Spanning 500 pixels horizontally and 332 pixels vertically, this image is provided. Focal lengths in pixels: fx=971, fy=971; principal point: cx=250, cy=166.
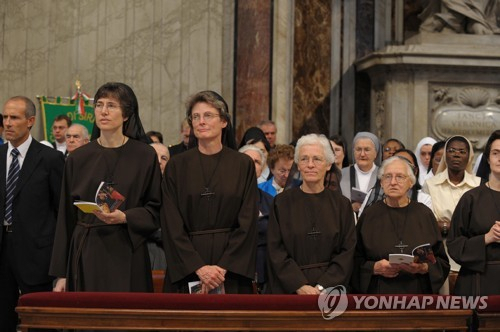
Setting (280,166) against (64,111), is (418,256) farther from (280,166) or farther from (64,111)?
(64,111)

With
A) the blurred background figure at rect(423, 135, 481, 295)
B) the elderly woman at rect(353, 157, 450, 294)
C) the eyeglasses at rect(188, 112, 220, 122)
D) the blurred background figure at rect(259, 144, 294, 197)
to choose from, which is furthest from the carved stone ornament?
the eyeglasses at rect(188, 112, 220, 122)

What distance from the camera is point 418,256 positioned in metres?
5.67

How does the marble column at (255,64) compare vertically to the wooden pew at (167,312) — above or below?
above

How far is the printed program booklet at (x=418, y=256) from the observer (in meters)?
5.63

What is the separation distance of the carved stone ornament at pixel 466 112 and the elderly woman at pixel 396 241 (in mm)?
5374

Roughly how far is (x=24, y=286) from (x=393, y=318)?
2565mm

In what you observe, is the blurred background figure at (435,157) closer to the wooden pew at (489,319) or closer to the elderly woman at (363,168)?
the elderly woman at (363,168)

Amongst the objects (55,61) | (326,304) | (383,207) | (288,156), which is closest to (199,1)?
(55,61)

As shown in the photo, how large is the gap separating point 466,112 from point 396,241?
583 centimetres

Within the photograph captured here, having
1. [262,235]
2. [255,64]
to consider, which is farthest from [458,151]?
[255,64]

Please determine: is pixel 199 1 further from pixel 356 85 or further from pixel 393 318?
pixel 393 318

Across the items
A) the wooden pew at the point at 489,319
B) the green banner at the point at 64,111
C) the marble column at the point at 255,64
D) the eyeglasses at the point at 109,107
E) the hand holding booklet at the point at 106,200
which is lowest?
the wooden pew at the point at 489,319

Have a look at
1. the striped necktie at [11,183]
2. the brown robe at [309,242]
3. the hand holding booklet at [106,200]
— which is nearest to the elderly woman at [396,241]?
the brown robe at [309,242]

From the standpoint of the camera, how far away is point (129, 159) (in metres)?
5.65
